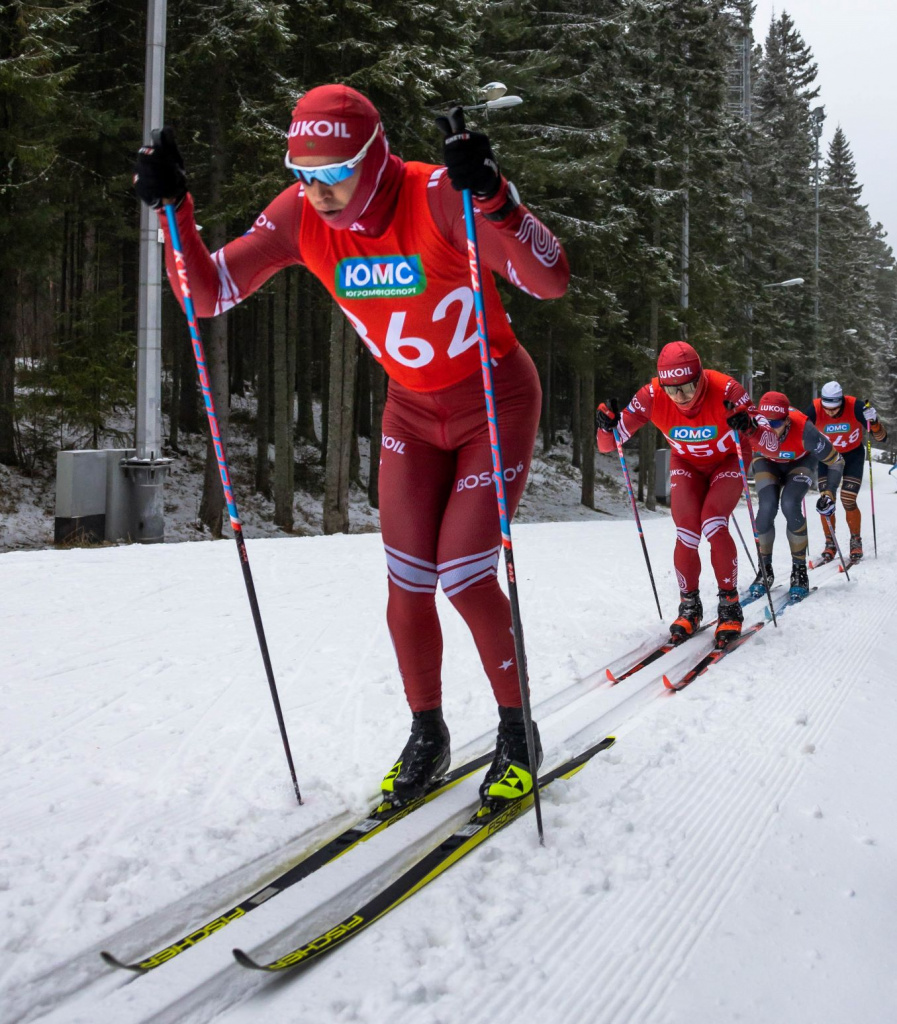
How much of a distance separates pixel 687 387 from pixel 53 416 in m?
12.9

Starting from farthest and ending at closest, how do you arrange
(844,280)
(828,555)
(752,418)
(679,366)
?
(844,280), (828,555), (752,418), (679,366)

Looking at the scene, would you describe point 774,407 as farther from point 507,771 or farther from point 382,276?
point 382,276

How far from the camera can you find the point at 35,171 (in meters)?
14.8

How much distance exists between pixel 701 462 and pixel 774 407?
2.62 meters

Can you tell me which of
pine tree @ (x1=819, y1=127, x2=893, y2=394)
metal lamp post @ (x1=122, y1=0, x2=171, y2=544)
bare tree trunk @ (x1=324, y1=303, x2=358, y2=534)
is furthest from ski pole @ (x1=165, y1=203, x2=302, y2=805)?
pine tree @ (x1=819, y1=127, x2=893, y2=394)

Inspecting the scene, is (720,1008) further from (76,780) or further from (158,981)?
(76,780)

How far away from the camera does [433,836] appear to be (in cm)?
294

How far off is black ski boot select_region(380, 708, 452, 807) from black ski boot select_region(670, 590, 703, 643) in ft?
11.3

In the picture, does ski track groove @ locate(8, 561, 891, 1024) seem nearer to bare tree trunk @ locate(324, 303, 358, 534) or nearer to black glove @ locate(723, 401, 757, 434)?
black glove @ locate(723, 401, 757, 434)

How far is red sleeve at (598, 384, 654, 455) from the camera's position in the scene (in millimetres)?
6691

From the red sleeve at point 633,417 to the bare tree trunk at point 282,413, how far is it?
11500 mm

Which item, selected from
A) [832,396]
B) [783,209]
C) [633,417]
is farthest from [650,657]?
[783,209]

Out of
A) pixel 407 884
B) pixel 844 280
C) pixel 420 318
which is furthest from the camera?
pixel 844 280

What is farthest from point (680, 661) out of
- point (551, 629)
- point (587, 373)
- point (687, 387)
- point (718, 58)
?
point (718, 58)
